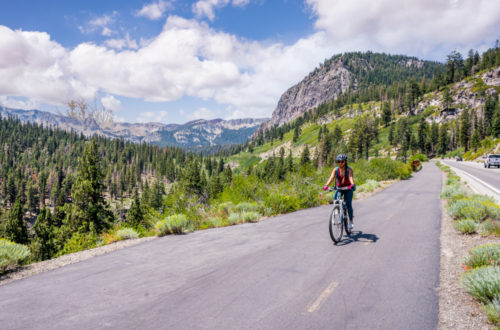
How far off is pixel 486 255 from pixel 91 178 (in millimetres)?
36360

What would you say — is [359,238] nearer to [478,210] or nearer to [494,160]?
[478,210]

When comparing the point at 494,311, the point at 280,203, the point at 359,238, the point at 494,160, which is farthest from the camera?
the point at 494,160

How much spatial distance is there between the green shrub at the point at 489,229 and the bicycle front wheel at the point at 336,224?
4.38 metres

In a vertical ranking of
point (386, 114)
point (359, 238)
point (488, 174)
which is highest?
point (386, 114)

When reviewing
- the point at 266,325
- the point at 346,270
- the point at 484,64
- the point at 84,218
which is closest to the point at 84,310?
the point at 266,325

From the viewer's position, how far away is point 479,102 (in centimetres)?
13738

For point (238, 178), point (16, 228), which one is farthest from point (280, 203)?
point (16, 228)

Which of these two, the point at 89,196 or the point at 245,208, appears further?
the point at 89,196

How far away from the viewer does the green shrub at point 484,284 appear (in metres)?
4.23

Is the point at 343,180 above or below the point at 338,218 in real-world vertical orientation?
above

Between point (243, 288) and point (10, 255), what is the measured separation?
5.86m

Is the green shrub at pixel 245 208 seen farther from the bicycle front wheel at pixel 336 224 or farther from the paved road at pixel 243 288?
the bicycle front wheel at pixel 336 224

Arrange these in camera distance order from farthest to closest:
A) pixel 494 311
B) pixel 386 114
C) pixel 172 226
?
pixel 386 114 → pixel 172 226 → pixel 494 311

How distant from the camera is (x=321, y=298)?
464cm
